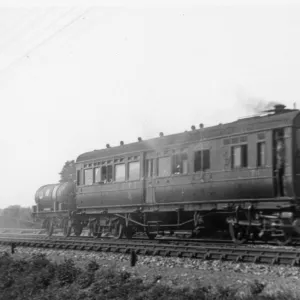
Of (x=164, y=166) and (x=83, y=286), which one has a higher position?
(x=164, y=166)

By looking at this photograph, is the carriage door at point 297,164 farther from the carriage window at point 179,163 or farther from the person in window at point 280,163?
the carriage window at point 179,163

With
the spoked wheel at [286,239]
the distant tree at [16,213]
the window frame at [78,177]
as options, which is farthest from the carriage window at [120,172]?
the distant tree at [16,213]

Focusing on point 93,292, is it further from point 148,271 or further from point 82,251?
point 82,251

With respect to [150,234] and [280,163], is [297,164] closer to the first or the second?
[280,163]

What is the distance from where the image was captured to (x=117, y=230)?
19969 millimetres

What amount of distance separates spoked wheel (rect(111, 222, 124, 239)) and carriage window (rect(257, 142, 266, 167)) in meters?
7.09

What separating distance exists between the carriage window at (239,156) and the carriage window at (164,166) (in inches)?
114

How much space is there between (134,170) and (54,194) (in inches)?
309

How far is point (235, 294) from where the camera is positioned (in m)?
9.18

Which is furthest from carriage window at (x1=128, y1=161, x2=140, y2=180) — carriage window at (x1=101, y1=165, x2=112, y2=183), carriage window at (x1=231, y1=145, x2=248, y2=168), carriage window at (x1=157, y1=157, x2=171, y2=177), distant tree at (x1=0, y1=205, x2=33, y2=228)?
distant tree at (x1=0, y1=205, x2=33, y2=228)

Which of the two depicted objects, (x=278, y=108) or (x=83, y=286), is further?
(x=278, y=108)

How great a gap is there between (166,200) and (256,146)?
4207 mm

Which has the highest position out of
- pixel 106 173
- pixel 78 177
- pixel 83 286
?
pixel 106 173

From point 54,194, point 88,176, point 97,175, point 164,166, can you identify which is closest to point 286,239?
A: point 164,166
